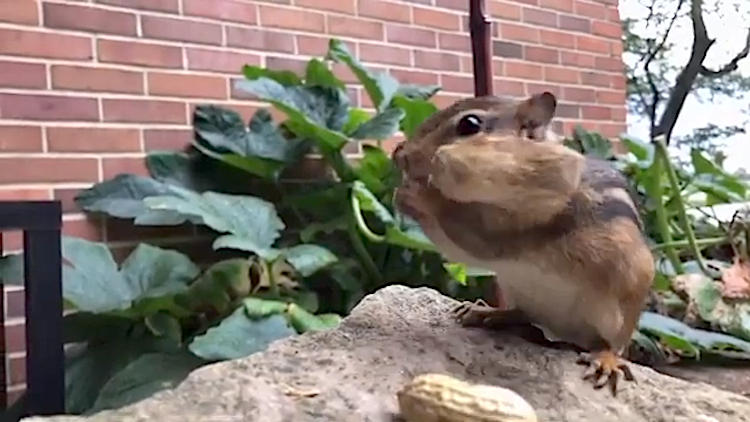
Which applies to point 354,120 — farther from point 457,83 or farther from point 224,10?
point 457,83

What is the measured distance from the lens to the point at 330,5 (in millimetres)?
2363

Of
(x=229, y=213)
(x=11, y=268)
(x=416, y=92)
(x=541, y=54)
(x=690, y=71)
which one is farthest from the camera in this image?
(x=690, y=71)

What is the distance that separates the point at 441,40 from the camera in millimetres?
2684

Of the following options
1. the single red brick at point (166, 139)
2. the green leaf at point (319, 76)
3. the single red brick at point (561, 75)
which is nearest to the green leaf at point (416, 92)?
the green leaf at point (319, 76)

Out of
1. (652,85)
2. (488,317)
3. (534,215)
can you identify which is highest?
(652,85)

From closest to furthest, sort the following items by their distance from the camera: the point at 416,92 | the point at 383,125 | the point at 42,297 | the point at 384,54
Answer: the point at 42,297, the point at 383,125, the point at 416,92, the point at 384,54

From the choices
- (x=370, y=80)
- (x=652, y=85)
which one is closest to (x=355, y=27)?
(x=370, y=80)

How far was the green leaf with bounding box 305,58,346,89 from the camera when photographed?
6.81ft

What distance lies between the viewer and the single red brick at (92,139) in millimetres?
1806

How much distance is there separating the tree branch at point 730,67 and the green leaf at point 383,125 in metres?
2.00

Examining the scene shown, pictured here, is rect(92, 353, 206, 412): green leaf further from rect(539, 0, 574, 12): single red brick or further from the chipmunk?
rect(539, 0, 574, 12): single red brick

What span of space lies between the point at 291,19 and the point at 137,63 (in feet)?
1.46

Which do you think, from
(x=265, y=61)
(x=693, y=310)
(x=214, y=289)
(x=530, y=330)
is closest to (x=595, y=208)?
(x=530, y=330)

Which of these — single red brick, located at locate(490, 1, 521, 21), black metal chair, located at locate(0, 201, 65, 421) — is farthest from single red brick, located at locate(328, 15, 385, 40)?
black metal chair, located at locate(0, 201, 65, 421)
